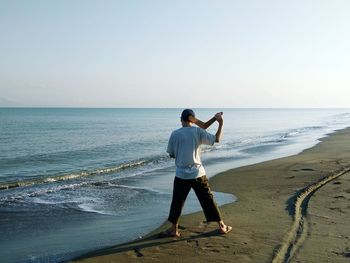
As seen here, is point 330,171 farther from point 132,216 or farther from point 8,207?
point 8,207

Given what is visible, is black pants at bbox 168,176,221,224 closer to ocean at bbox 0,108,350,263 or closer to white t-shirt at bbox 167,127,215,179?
white t-shirt at bbox 167,127,215,179

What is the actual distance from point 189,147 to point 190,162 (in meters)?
0.24

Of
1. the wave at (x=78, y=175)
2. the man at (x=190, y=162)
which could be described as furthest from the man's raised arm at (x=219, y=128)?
the wave at (x=78, y=175)

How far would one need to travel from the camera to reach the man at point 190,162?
20.6 ft

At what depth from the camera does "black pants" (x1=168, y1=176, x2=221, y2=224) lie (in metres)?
6.37

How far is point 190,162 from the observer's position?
20.7ft

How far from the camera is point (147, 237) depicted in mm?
6750

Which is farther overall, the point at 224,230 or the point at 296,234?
the point at 224,230

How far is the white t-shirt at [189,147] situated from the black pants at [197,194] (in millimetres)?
101

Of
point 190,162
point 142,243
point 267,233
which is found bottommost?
point 142,243

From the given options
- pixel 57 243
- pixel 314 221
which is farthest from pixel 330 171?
pixel 57 243

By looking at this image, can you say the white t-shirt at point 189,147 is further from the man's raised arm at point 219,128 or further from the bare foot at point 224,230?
the bare foot at point 224,230

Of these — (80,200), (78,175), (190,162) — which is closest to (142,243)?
(190,162)

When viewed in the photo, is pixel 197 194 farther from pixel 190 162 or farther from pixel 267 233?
pixel 267 233
